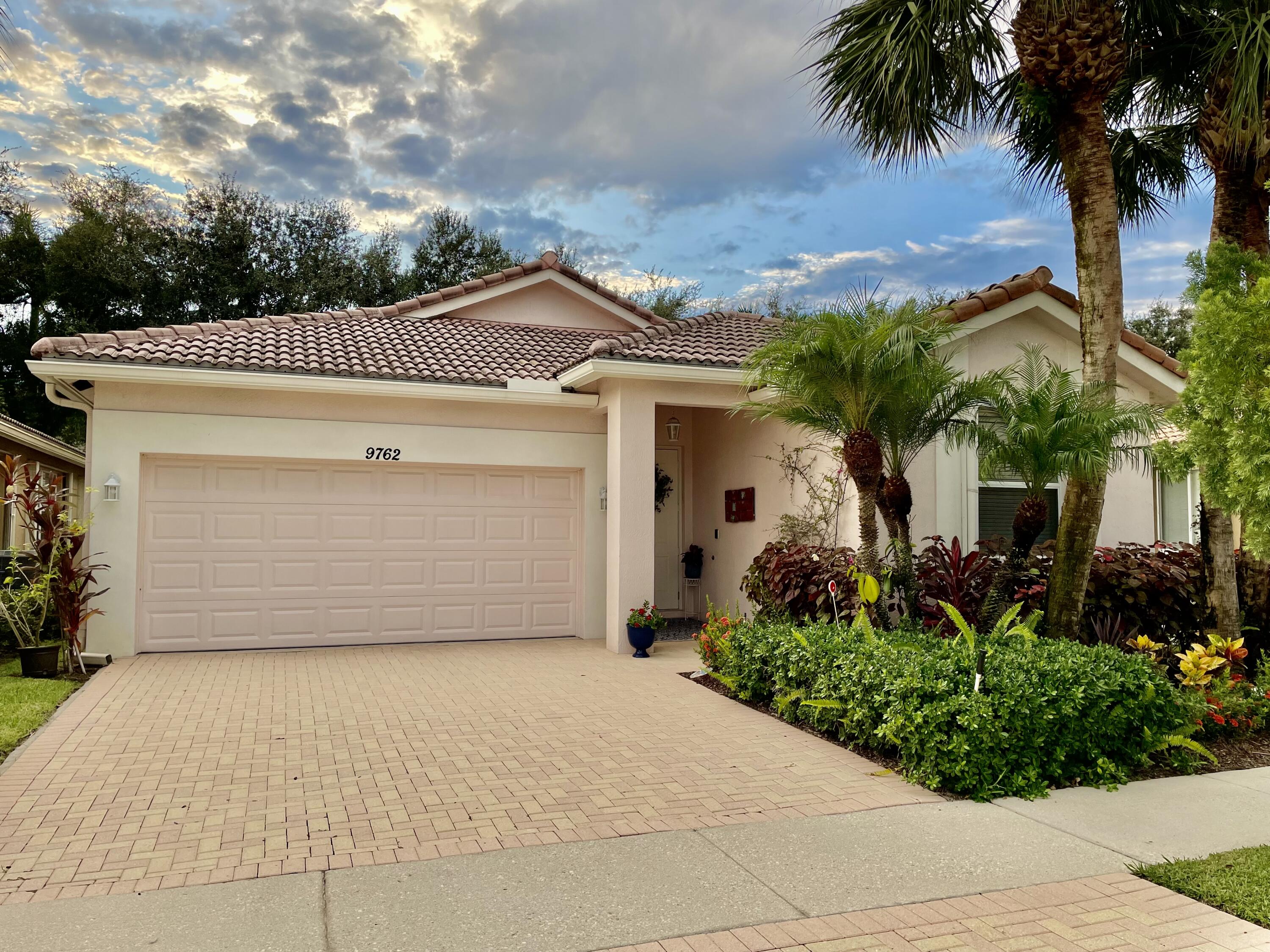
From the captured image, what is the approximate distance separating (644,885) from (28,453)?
17.4 meters

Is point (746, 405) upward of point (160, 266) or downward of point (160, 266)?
downward

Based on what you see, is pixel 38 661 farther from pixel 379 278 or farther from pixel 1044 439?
pixel 379 278

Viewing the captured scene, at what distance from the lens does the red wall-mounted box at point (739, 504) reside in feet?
41.2

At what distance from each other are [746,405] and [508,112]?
12.8 metres

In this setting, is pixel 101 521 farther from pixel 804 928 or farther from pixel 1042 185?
pixel 1042 185

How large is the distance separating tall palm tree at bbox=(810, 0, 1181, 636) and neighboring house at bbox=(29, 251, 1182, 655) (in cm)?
232

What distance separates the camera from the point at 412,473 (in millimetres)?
11781

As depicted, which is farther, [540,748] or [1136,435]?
[1136,435]

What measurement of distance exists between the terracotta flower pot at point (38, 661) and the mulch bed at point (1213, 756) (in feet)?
25.7

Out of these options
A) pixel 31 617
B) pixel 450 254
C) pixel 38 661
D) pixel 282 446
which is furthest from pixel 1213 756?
pixel 450 254

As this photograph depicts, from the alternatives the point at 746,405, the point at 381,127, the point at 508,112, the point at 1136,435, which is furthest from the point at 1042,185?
the point at 381,127

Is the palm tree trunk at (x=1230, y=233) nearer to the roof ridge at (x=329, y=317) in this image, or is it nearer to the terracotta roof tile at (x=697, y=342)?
the terracotta roof tile at (x=697, y=342)

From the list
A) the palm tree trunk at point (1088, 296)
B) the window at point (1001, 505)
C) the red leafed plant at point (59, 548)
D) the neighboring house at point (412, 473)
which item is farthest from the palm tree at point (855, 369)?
the red leafed plant at point (59, 548)

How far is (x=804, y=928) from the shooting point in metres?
3.72
